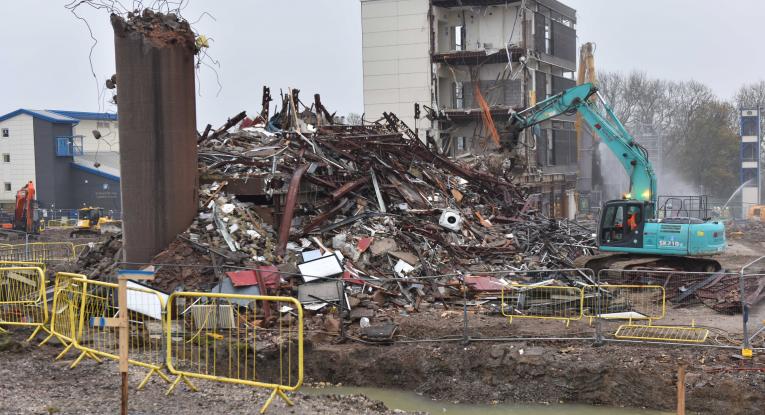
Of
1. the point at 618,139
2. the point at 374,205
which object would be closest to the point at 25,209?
the point at 374,205

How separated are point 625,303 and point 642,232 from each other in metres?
3.50

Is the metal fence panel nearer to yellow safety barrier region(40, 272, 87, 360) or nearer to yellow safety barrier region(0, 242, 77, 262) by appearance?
yellow safety barrier region(40, 272, 87, 360)

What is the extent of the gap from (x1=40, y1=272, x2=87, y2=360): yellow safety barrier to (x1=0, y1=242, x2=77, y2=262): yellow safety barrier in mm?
8015

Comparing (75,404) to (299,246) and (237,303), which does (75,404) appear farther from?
(299,246)

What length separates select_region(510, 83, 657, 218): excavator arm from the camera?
2097 cm

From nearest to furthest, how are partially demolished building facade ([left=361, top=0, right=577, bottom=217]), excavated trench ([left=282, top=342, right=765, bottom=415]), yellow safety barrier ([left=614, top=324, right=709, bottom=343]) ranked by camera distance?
1. excavated trench ([left=282, top=342, right=765, bottom=415])
2. yellow safety barrier ([left=614, top=324, right=709, bottom=343])
3. partially demolished building facade ([left=361, top=0, right=577, bottom=217])

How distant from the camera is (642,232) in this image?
755 inches

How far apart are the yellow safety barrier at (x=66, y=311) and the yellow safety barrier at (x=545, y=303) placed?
795 cm

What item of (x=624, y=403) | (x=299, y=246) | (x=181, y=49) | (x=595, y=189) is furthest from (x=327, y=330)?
(x=595, y=189)

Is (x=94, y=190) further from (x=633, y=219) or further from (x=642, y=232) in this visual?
(x=642, y=232)

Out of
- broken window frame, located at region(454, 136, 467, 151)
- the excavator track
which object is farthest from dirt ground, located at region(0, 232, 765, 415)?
broken window frame, located at region(454, 136, 467, 151)

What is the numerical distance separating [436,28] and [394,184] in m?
28.3

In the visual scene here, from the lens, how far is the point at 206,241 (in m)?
16.7

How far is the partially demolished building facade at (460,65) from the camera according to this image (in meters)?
46.8
